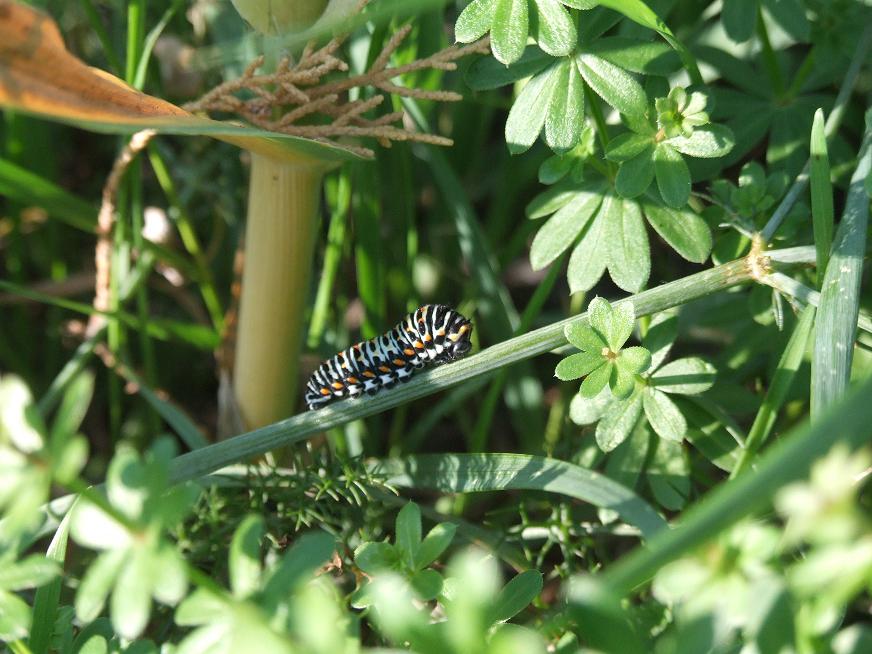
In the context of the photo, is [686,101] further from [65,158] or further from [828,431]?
[65,158]

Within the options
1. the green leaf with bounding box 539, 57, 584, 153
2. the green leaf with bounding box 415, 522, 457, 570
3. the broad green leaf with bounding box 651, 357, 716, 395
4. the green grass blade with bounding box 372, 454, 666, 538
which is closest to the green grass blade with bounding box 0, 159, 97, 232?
the green grass blade with bounding box 372, 454, 666, 538

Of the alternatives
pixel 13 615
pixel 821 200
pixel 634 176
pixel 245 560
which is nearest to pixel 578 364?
pixel 634 176

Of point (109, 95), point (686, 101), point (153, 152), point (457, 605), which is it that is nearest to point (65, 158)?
point (153, 152)

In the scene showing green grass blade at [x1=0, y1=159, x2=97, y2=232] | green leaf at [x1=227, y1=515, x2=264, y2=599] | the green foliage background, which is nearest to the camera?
the green foliage background

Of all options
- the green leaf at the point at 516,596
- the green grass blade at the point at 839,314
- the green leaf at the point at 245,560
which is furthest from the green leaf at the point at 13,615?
the green grass blade at the point at 839,314

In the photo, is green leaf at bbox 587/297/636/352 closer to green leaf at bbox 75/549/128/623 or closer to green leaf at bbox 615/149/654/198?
green leaf at bbox 615/149/654/198

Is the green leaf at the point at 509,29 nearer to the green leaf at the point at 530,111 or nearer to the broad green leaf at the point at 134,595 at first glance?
the green leaf at the point at 530,111
